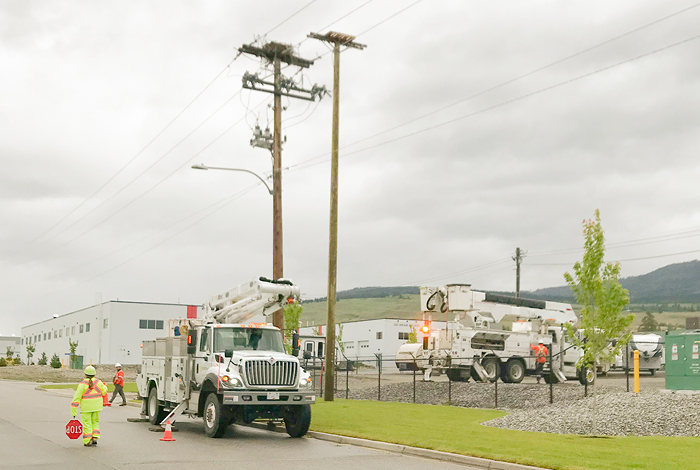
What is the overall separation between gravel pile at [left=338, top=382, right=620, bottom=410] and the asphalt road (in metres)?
9.23

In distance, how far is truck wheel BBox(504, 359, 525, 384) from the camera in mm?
30828

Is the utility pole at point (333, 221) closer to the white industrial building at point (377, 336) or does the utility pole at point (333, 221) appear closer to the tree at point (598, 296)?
the tree at point (598, 296)

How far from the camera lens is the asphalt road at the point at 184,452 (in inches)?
468

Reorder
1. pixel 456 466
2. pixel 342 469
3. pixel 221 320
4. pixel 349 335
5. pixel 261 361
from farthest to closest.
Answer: pixel 349 335, pixel 221 320, pixel 261 361, pixel 456 466, pixel 342 469

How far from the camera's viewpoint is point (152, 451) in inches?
535

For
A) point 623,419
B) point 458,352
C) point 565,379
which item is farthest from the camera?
point 565,379

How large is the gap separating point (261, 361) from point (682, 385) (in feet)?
46.8

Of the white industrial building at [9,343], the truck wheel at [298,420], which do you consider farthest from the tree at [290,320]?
the white industrial building at [9,343]

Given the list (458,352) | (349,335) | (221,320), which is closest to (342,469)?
(221,320)

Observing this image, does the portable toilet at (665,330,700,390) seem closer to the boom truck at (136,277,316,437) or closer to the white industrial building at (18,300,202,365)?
the boom truck at (136,277,316,437)

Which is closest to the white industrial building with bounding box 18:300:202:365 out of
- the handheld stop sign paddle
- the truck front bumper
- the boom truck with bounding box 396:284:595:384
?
the boom truck with bounding box 396:284:595:384

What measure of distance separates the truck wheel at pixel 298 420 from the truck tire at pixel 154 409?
13.7 ft

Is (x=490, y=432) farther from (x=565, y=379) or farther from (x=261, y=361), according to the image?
(x=565, y=379)

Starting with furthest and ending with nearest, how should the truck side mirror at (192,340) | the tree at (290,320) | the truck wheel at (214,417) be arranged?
the tree at (290,320)
the truck side mirror at (192,340)
the truck wheel at (214,417)
